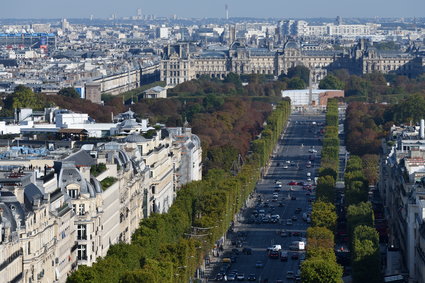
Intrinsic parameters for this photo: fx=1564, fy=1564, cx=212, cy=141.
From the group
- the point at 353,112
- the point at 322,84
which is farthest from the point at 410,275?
the point at 322,84

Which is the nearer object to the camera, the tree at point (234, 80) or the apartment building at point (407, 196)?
the apartment building at point (407, 196)

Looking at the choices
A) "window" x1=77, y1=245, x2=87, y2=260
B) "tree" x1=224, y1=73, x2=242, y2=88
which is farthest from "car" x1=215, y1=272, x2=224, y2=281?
"tree" x1=224, y1=73, x2=242, y2=88

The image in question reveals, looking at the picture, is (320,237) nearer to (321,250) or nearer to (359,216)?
(359,216)

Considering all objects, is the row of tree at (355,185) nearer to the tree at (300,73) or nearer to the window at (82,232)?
the window at (82,232)

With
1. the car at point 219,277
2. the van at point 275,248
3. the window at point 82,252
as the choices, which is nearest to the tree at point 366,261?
the car at point 219,277

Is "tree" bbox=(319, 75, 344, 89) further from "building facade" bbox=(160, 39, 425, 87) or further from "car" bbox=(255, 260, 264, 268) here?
"car" bbox=(255, 260, 264, 268)

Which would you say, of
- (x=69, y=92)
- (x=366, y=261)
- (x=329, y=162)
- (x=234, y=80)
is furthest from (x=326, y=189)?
(x=234, y=80)
